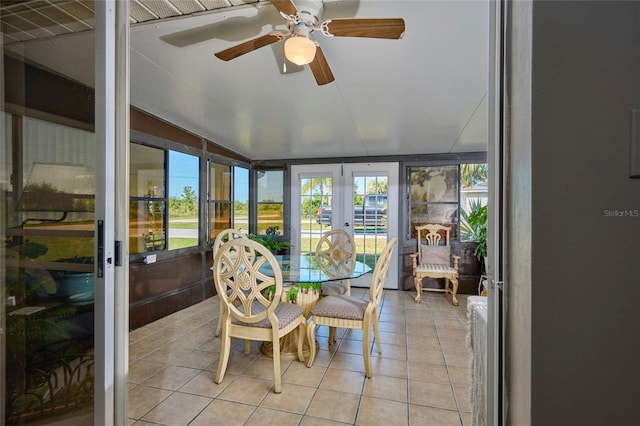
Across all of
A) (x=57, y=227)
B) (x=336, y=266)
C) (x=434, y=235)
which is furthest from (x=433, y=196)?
(x=57, y=227)

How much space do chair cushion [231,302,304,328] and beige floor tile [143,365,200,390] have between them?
52 cm

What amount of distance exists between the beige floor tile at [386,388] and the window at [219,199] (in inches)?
116

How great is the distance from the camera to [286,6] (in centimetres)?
134

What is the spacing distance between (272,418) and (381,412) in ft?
2.13

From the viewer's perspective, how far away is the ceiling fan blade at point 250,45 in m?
1.55

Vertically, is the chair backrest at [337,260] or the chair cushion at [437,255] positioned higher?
the chair backrest at [337,260]

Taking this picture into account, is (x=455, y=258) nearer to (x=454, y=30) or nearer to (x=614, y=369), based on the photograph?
(x=454, y=30)

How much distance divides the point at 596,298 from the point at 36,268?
1534 millimetres

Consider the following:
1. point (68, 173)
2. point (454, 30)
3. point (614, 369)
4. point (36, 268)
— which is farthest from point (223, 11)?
point (614, 369)

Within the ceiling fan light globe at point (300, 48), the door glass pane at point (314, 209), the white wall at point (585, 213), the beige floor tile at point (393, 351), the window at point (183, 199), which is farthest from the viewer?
the door glass pane at point (314, 209)

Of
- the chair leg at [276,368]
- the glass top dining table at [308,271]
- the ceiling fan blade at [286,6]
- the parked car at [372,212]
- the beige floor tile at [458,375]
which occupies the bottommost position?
the beige floor tile at [458,375]

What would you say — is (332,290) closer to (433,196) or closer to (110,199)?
(110,199)

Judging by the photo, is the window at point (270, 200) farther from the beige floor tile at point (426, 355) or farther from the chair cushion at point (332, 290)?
the beige floor tile at point (426, 355)

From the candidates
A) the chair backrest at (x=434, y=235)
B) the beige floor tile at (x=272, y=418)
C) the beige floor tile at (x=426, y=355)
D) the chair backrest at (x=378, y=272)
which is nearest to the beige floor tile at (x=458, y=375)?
the beige floor tile at (x=426, y=355)
